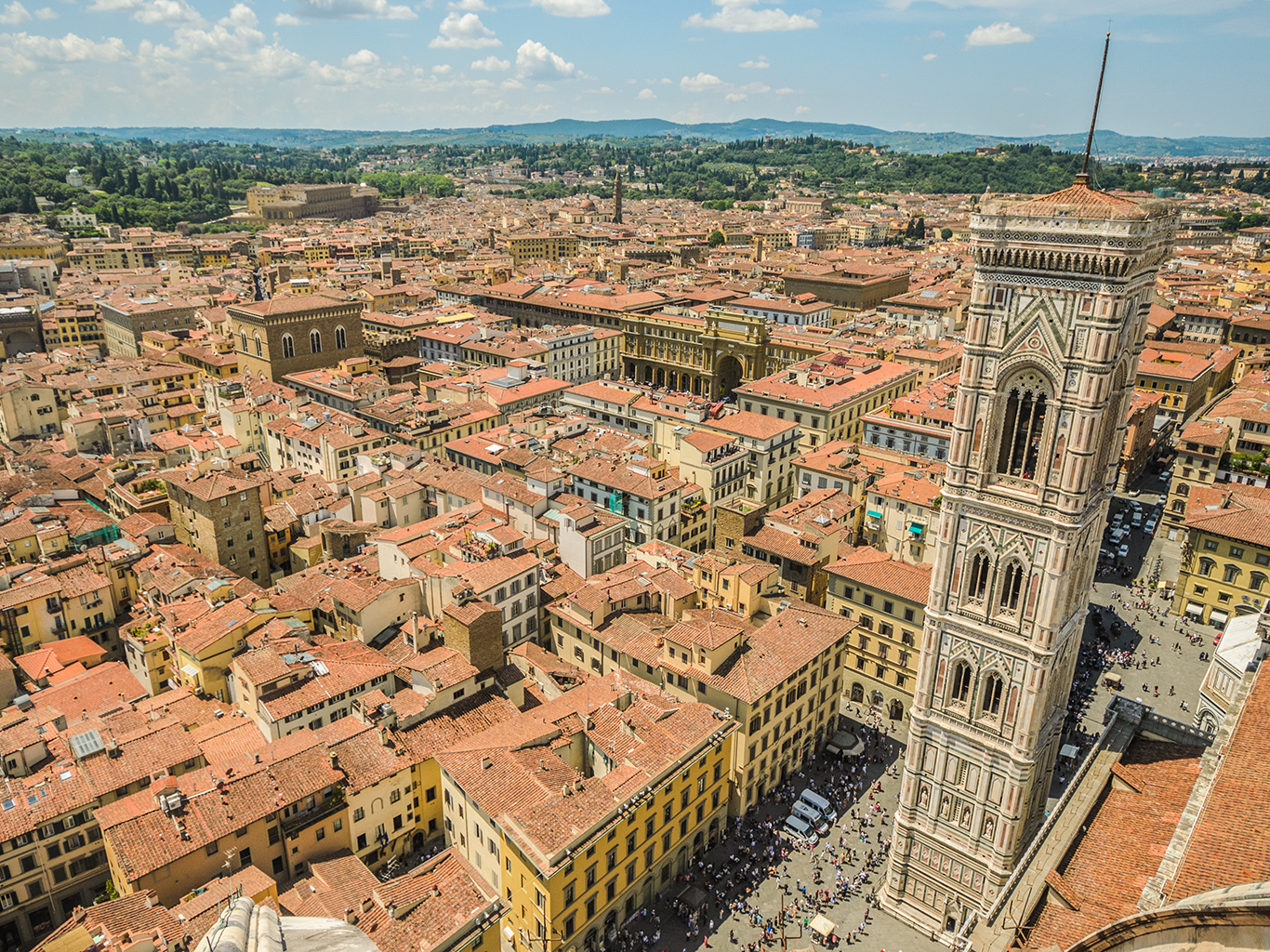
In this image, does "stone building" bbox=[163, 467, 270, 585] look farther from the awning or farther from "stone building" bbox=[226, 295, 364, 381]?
the awning

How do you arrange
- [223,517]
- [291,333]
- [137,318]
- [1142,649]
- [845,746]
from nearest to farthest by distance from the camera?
[845,746], [1142,649], [223,517], [291,333], [137,318]

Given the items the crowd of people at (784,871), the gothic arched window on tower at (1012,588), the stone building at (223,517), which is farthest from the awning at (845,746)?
the stone building at (223,517)

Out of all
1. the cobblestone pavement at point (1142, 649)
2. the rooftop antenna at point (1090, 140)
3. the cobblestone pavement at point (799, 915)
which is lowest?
the cobblestone pavement at point (799, 915)

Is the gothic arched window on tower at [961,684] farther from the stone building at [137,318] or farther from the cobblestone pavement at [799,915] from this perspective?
the stone building at [137,318]

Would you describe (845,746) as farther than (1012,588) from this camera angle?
Yes

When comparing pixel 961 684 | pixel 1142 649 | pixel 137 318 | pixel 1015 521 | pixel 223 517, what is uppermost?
pixel 1015 521

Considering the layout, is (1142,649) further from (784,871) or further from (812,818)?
(784,871)

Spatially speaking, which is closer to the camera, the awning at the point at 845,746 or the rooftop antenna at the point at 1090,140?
the rooftop antenna at the point at 1090,140

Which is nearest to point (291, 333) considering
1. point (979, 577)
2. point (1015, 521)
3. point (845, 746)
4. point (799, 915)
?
point (845, 746)
